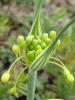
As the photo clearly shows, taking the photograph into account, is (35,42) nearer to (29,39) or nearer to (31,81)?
(29,39)

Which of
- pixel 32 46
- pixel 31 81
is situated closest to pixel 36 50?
pixel 32 46

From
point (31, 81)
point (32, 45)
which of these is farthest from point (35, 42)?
point (31, 81)

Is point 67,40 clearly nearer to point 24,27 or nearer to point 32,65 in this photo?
point 24,27

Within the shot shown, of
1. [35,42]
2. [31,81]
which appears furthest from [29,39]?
[31,81]

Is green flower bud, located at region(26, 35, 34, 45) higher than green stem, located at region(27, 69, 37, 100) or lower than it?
higher

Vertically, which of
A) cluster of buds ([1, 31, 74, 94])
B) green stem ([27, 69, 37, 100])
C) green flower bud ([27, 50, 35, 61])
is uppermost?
cluster of buds ([1, 31, 74, 94])

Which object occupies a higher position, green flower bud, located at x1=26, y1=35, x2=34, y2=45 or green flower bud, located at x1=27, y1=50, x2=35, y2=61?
green flower bud, located at x1=26, y1=35, x2=34, y2=45

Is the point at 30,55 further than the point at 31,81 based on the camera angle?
No

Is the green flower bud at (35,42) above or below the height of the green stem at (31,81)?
above

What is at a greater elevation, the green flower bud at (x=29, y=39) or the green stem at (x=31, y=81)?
the green flower bud at (x=29, y=39)

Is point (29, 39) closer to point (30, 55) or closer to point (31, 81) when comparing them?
point (30, 55)

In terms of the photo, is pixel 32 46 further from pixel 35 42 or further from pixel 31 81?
pixel 31 81

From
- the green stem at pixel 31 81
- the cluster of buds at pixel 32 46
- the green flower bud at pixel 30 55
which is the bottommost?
the green stem at pixel 31 81
